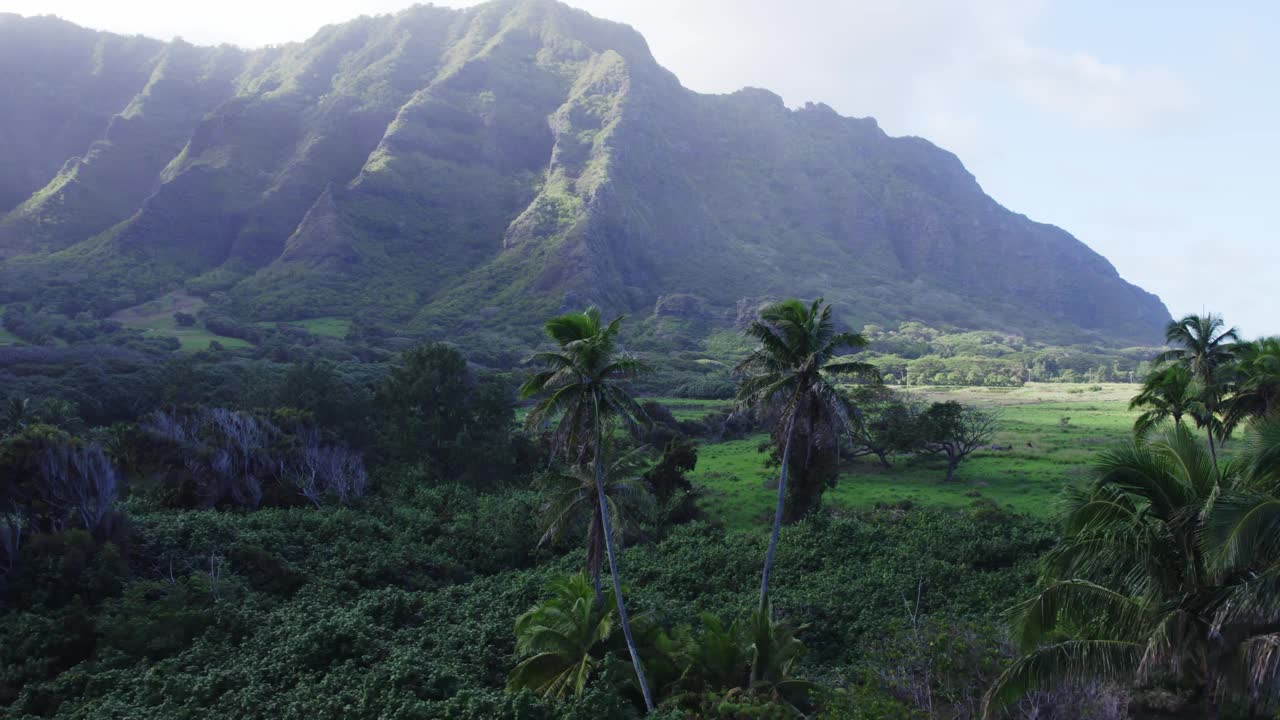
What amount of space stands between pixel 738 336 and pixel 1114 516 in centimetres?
18318

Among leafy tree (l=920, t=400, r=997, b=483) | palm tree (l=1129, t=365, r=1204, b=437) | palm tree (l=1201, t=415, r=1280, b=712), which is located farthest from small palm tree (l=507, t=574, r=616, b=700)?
leafy tree (l=920, t=400, r=997, b=483)

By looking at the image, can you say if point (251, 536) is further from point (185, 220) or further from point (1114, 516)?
point (185, 220)

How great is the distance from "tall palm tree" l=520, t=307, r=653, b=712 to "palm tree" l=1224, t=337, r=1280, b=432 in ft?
92.0

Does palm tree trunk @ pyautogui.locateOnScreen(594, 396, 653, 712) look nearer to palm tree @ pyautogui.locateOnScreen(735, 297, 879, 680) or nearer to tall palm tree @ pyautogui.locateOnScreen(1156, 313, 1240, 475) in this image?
palm tree @ pyautogui.locateOnScreen(735, 297, 879, 680)

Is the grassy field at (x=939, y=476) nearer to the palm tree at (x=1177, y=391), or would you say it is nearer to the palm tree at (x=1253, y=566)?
the palm tree at (x=1177, y=391)

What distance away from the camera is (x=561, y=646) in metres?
24.2

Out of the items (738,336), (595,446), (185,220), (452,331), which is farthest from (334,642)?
(185,220)

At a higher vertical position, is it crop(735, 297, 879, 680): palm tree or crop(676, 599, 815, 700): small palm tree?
crop(735, 297, 879, 680): palm tree

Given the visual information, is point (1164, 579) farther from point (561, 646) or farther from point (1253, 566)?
point (561, 646)

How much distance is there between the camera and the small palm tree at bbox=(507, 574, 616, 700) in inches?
920

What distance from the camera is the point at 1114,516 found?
13.3m

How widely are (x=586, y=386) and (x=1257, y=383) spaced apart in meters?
31.8

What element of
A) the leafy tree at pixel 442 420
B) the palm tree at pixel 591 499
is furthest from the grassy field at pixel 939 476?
the palm tree at pixel 591 499

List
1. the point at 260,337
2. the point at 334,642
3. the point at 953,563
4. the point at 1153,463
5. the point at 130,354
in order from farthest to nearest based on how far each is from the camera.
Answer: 1. the point at 260,337
2. the point at 130,354
3. the point at 953,563
4. the point at 334,642
5. the point at 1153,463
